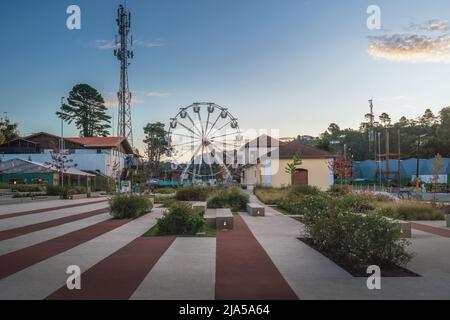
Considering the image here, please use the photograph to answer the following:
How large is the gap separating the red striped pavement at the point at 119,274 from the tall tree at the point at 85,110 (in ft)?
279

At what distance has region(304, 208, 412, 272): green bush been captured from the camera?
794 cm

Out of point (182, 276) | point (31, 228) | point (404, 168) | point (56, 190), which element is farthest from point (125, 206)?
point (404, 168)

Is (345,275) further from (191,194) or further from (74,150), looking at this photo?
(74,150)

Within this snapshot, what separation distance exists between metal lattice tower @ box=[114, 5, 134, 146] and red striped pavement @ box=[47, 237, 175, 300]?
49.5m

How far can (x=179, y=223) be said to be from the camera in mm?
13320

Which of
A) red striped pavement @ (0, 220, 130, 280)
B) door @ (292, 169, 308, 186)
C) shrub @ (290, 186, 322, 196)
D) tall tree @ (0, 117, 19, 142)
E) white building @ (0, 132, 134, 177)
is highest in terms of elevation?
tall tree @ (0, 117, 19, 142)

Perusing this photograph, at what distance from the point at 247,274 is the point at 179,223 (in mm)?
6058

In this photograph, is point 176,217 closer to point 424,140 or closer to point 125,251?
point 125,251

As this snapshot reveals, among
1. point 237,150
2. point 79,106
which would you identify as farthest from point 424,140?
point 79,106

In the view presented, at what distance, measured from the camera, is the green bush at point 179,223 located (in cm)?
1326

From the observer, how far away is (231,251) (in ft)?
32.8

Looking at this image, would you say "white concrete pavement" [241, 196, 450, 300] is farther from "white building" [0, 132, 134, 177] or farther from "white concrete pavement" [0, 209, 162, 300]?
"white building" [0, 132, 134, 177]

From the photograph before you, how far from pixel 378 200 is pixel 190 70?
631 inches

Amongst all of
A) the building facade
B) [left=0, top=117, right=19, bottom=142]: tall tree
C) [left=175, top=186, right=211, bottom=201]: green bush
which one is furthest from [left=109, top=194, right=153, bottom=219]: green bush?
[left=0, top=117, right=19, bottom=142]: tall tree
